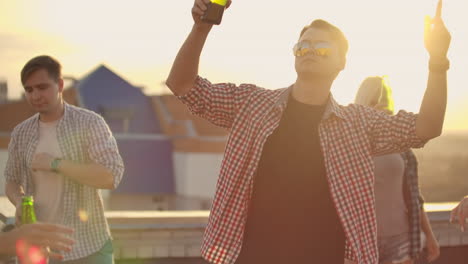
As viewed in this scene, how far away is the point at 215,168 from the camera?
42375mm

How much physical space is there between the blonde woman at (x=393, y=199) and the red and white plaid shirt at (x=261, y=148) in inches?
42.2

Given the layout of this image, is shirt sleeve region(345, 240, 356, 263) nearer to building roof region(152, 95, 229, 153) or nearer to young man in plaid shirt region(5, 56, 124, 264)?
young man in plaid shirt region(5, 56, 124, 264)

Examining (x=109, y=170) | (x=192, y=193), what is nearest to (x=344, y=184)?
(x=109, y=170)

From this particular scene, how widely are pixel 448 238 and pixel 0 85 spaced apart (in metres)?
41.8

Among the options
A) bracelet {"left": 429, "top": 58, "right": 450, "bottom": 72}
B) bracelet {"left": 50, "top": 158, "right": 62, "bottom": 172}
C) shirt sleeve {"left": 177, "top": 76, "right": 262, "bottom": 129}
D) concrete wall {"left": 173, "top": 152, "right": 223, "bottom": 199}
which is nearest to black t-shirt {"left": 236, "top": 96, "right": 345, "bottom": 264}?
shirt sleeve {"left": 177, "top": 76, "right": 262, "bottom": 129}

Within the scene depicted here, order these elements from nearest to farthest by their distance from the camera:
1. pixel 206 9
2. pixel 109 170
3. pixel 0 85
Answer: pixel 206 9
pixel 109 170
pixel 0 85

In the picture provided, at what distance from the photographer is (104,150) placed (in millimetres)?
3631

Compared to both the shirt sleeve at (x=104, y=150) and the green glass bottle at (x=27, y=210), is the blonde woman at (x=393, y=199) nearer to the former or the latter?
the shirt sleeve at (x=104, y=150)

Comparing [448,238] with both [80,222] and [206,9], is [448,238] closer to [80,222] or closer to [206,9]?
[80,222]

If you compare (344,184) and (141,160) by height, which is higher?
(344,184)

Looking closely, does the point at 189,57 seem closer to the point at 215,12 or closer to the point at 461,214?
the point at 215,12

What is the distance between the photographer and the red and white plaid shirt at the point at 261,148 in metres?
2.89

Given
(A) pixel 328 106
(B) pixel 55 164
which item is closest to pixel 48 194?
(B) pixel 55 164

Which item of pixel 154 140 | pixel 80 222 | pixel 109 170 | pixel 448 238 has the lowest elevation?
pixel 154 140
